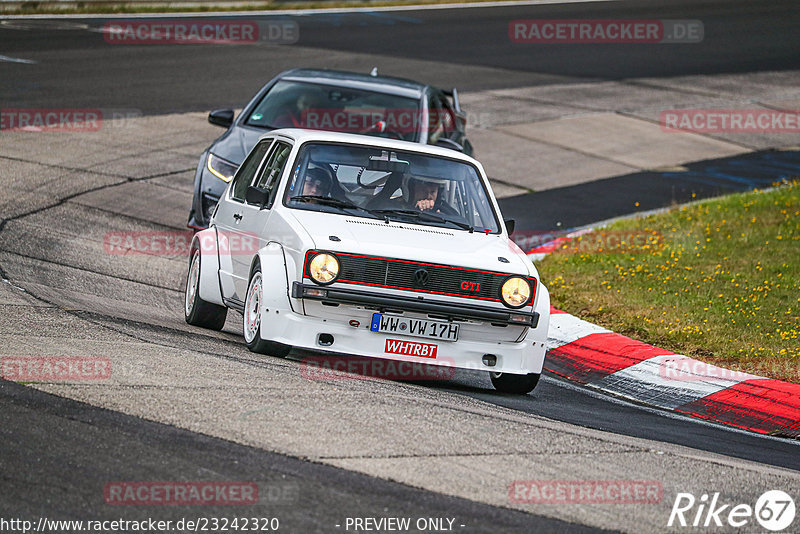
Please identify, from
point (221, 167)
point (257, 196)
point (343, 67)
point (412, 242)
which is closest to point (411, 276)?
point (412, 242)

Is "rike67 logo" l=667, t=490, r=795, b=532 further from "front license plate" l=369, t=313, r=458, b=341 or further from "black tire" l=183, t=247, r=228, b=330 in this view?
"black tire" l=183, t=247, r=228, b=330

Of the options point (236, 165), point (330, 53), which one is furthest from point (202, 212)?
point (330, 53)

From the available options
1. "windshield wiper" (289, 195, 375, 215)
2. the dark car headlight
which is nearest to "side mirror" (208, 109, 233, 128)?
the dark car headlight

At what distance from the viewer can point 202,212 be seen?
11.4 m

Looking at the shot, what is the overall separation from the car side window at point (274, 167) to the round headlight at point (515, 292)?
1.85 meters

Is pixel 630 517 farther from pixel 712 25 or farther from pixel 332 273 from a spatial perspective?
pixel 712 25

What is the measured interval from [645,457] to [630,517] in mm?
1013

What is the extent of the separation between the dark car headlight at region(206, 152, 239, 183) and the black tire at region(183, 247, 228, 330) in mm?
2230

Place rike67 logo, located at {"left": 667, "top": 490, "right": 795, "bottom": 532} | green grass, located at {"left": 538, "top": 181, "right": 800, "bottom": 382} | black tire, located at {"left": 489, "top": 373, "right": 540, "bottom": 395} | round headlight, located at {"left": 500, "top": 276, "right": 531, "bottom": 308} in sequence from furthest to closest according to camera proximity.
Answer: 1. green grass, located at {"left": 538, "top": 181, "right": 800, "bottom": 382}
2. black tire, located at {"left": 489, "top": 373, "right": 540, "bottom": 395}
3. round headlight, located at {"left": 500, "top": 276, "right": 531, "bottom": 308}
4. rike67 logo, located at {"left": 667, "top": 490, "right": 795, "bottom": 532}

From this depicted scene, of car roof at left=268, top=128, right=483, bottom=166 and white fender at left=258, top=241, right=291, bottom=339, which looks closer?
white fender at left=258, top=241, right=291, bottom=339

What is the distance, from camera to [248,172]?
31.0 ft

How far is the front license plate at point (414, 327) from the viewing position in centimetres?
744

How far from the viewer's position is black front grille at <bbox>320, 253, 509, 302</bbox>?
7438 millimetres

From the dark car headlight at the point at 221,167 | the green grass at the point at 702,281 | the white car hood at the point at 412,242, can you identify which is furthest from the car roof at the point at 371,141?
the dark car headlight at the point at 221,167
